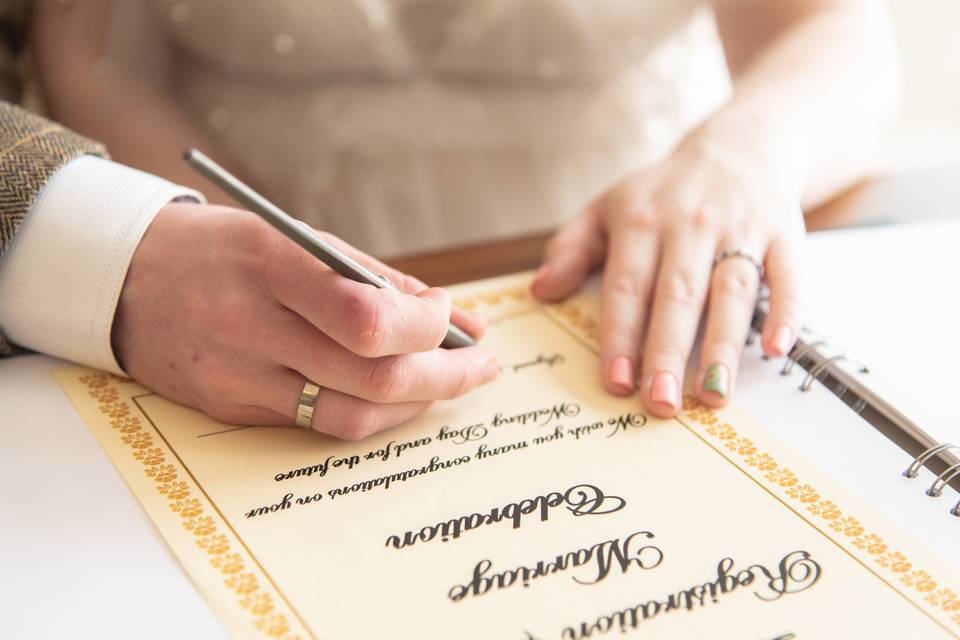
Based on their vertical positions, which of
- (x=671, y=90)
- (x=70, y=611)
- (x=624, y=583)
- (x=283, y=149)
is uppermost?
(x=671, y=90)

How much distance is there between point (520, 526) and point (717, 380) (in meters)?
0.18

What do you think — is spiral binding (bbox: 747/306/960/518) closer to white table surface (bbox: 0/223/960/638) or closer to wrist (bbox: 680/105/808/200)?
white table surface (bbox: 0/223/960/638)

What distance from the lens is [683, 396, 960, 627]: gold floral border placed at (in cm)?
41

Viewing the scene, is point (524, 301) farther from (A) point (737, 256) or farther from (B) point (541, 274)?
(A) point (737, 256)

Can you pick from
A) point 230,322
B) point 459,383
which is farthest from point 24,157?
point 459,383

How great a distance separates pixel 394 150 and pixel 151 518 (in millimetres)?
701

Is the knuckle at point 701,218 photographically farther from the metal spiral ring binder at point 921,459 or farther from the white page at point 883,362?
the metal spiral ring binder at point 921,459

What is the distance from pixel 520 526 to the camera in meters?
0.45

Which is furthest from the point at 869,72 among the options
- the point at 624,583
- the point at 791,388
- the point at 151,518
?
the point at 151,518

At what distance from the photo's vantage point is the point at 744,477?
1.58ft

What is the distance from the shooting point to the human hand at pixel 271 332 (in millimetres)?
474

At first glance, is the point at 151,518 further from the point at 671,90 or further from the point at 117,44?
the point at 671,90

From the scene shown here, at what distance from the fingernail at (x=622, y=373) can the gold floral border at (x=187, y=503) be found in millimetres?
260

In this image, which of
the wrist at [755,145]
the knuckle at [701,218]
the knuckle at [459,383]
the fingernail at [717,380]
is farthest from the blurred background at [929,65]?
the knuckle at [459,383]
